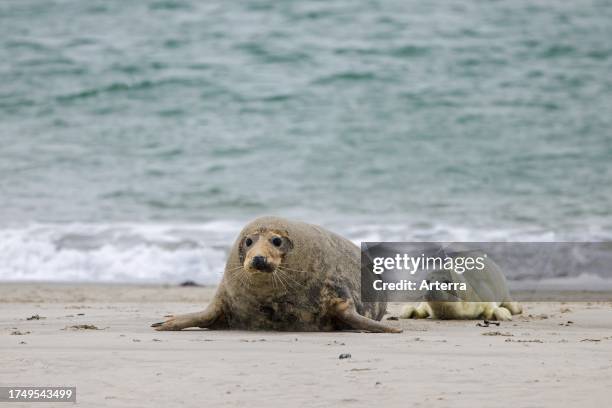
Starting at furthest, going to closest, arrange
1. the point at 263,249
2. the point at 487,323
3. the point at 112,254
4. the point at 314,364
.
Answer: the point at 112,254 < the point at 487,323 < the point at 263,249 < the point at 314,364

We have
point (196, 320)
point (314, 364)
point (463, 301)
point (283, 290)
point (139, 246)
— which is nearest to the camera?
point (314, 364)

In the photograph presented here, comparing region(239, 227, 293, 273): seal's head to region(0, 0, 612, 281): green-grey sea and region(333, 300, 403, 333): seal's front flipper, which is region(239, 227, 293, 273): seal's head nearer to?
region(333, 300, 403, 333): seal's front flipper

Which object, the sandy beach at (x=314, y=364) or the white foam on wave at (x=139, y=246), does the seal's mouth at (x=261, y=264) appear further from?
the white foam on wave at (x=139, y=246)

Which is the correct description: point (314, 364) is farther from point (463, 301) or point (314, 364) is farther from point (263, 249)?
point (463, 301)

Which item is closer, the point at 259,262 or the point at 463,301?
the point at 259,262

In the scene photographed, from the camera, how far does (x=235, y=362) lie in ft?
16.8

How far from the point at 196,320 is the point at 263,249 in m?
0.78

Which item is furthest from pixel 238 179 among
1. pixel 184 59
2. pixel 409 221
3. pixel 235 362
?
pixel 235 362

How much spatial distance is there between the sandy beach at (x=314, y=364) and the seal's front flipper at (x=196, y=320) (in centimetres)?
10

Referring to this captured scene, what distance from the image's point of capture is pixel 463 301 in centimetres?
816

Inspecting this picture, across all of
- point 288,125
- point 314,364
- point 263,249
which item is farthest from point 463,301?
point 288,125

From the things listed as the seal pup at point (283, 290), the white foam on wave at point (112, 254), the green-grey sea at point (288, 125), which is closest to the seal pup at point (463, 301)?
the seal pup at point (283, 290)

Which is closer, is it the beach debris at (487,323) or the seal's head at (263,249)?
the seal's head at (263,249)

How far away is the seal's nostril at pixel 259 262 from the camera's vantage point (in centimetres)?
644
